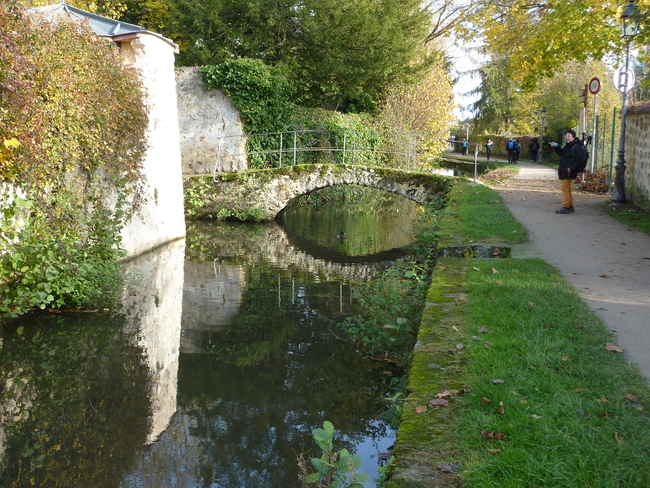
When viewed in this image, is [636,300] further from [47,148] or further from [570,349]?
[47,148]

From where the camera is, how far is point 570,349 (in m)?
4.23

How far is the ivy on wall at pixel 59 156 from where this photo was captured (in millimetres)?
6203

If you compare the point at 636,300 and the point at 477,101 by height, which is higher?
the point at 477,101

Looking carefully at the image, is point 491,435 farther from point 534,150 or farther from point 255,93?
point 534,150

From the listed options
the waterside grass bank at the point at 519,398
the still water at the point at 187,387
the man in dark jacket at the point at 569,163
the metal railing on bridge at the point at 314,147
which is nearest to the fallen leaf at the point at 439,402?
the waterside grass bank at the point at 519,398

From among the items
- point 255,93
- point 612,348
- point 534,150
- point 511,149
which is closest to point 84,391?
point 612,348

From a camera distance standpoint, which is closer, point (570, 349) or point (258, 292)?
point (570, 349)

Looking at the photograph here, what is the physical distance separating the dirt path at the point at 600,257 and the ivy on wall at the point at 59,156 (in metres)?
5.59

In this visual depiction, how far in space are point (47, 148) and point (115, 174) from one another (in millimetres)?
2364

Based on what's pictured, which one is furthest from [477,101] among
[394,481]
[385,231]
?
[394,481]

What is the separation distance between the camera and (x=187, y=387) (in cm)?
589

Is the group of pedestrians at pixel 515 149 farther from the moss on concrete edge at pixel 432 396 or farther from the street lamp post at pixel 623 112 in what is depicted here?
the moss on concrete edge at pixel 432 396

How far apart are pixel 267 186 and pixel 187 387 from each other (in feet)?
35.8

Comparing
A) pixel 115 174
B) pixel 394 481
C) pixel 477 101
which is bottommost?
pixel 394 481
